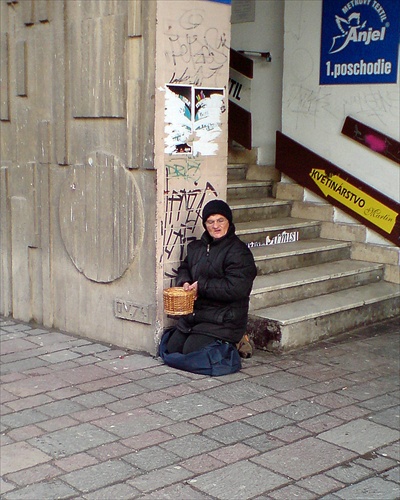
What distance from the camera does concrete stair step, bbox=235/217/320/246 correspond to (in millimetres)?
7498

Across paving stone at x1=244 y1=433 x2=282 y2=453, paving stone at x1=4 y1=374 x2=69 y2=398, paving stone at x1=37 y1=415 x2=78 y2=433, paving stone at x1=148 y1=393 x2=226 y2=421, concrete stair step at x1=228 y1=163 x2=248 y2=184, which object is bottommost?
paving stone at x1=37 y1=415 x2=78 y2=433

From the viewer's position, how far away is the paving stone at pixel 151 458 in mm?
4262

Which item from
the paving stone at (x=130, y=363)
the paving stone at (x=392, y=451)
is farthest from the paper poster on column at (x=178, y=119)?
the paving stone at (x=392, y=451)

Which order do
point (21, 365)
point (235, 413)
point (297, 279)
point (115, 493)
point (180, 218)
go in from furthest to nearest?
point (297, 279)
point (180, 218)
point (21, 365)
point (235, 413)
point (115, 493)

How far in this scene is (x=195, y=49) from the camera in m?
6.12

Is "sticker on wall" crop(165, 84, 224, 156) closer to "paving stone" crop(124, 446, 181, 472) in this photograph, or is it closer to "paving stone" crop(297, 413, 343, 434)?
"paving stone" crop(297, 413, 343, 434)

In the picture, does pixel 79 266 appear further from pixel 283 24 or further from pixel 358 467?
pixel 283 24

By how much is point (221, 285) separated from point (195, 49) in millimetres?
1900

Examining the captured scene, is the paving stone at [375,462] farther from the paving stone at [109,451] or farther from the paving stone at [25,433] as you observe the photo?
the paving stone at [25,433]

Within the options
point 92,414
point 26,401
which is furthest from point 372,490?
point 26,401

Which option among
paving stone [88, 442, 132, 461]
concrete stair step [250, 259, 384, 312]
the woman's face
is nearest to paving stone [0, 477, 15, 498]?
paving stone [88, 442, 132, 461]

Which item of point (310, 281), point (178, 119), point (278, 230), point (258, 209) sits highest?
point (178, 119)

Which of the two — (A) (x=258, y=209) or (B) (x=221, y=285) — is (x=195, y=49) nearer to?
(B) (x=221, y=285)

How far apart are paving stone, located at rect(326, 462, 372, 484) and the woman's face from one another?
2.17 meters
